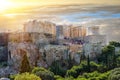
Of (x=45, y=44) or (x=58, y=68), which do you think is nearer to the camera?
(x=58, y=68)

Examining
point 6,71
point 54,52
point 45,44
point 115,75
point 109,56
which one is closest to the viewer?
point 115,75

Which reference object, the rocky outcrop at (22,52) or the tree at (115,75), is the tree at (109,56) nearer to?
the rocky outcrop at (22,52)

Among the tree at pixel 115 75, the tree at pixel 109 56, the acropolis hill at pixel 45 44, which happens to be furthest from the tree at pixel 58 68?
the tree at pixel 115 75

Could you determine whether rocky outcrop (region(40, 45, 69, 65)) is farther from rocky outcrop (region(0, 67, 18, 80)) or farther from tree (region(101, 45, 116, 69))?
rocky outcrop (region(0, 67, 18, 80))

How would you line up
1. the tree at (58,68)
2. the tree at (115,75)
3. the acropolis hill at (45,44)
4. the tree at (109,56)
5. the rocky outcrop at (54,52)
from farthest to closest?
the acropolis hill at (45,44), the rocky outcrop at (54,52), the tree at (109,56), the tree at (58,68), the tree at (115,75)

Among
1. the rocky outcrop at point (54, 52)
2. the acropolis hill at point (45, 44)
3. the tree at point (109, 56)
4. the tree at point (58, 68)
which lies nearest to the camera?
the tree at point (58, 68)

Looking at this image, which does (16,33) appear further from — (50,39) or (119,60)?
(119,60)

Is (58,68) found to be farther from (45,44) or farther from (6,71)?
(45,44)

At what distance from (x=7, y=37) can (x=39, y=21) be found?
1.89m

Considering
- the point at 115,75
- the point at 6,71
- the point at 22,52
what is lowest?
the point at 6,71

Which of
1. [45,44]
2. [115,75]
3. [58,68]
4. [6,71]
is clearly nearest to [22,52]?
[45,44]

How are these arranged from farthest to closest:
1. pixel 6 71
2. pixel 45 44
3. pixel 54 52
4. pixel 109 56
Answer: pixel 45 44 → pixel 54 52 → pixel 109 56 → pixel 6 71

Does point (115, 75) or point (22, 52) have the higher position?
point (115, 75)

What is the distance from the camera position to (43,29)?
99.7 ft
